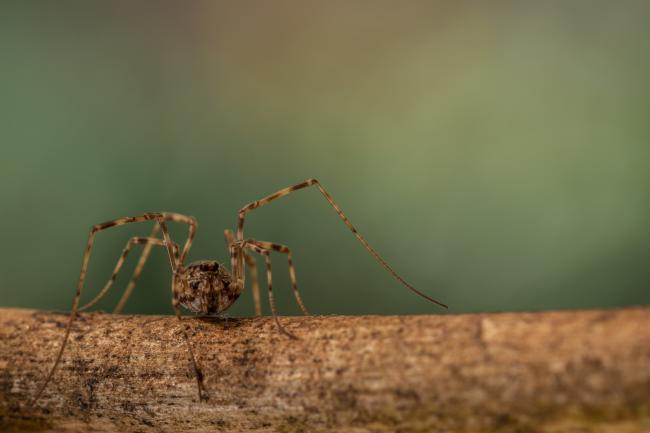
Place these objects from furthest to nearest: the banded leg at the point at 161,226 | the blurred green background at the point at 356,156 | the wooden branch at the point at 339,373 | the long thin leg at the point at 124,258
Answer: the blurred green background at the point at 356,156
the long thin leg at the point at 124,258
the banded leg at the point at 161,226
the wooden branch at the point at 339,373

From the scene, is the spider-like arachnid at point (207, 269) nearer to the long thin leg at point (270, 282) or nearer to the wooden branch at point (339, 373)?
the long thin leg at point (270, 282)

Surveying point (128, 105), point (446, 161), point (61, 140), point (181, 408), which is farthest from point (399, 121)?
point (181, 408)

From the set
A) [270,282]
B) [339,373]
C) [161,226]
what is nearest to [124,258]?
[161,226]

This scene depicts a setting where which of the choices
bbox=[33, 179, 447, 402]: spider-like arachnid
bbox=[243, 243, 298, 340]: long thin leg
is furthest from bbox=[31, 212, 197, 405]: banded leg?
bbox=[243, 243, 298, 340]: long thin leg

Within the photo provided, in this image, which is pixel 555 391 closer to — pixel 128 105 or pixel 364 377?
pixel 364 377

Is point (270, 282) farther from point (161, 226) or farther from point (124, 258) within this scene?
point (124, 258)

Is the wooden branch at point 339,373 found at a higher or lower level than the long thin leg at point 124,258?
lower

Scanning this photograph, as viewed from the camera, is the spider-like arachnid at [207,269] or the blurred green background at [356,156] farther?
the blurred green background at [356,156]

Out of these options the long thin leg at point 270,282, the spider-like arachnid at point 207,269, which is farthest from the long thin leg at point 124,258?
the long thin leg at point 270,282
